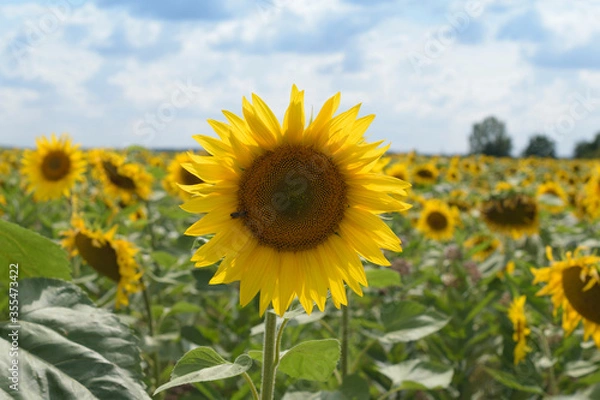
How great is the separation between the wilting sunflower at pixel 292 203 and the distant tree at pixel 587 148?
4324 centimetres

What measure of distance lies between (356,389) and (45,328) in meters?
1.16

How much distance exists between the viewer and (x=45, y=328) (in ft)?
4.47

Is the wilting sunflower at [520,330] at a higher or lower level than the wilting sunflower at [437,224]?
lower

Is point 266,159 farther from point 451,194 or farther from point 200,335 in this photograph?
point 451,194

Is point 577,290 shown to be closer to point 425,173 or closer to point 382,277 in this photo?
point 382,277

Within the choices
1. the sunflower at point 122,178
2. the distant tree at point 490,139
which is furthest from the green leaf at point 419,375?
the distant tree at point 490,139

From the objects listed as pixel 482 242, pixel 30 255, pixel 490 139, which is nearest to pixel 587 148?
pixel 490 139

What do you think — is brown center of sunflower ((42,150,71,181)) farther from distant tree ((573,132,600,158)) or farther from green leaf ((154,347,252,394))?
distant tree ((573,132,600,158))

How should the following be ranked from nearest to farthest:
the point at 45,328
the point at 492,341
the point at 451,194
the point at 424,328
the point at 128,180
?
the point at 45,328 → the point at 424,328 → the point at 492,341 → the point at 128,180 → the point at 451,194

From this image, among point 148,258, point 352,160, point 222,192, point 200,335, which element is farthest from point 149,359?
point 352,160

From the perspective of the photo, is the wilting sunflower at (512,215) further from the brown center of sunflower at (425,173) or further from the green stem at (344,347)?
the green stem at (344,347)

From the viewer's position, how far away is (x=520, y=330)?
3.02 meters

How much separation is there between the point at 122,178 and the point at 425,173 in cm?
527

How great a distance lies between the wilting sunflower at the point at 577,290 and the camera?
2.47 metres
